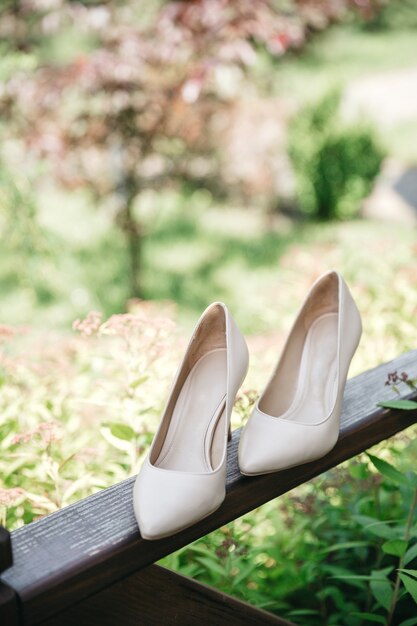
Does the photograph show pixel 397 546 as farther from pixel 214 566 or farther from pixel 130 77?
pixel 130 77

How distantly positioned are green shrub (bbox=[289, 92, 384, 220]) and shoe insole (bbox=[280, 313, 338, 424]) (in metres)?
3.51

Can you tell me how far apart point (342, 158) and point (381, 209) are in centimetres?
59

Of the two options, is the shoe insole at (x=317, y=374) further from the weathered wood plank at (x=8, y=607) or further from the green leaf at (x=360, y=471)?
the weathered wood plank at (x=8, y=607)

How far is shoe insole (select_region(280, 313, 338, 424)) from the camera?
1385 mm

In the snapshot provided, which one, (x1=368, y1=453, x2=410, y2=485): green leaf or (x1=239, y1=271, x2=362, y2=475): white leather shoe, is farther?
(x1=368, y1=453, x2=410, y2=485): green leaf

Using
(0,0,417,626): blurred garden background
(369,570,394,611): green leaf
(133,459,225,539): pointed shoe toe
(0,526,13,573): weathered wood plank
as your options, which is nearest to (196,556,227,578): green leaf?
(0,0,417,626): blurred garden background

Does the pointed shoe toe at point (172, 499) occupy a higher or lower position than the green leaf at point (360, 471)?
higher

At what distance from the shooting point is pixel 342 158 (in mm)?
4855

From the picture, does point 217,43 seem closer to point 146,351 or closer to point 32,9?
point 32,9

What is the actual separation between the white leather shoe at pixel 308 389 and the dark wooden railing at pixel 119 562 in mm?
38

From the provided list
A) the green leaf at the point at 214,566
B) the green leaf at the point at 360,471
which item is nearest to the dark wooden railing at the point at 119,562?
the green leaf at the point at 214,566

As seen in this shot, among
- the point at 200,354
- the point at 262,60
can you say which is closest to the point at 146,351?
the point at 200,354

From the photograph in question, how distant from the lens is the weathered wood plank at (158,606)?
37.4 inches

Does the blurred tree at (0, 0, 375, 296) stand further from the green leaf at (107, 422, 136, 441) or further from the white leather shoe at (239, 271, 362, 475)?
the green leaf at (107, 422, 136, 441)
